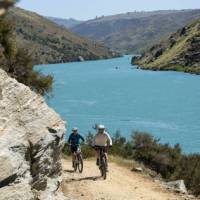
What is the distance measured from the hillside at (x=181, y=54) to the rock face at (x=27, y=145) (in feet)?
419

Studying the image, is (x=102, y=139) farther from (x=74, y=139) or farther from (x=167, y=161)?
(x=167, y=161)

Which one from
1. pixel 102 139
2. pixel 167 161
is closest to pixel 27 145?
pixel 102 139

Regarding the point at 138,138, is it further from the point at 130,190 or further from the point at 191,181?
the point at 130,190

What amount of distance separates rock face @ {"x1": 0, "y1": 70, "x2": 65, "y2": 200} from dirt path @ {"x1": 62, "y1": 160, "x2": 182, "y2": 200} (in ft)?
9.62

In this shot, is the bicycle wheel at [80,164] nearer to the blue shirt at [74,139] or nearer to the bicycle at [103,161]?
the blue shirt at [74,139]

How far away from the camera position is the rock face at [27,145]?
1010 cm

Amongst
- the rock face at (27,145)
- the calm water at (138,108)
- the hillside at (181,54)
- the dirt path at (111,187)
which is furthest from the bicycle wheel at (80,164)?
the hillside at (181,54)

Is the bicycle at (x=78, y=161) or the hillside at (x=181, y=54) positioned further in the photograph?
the hillside at (x=181, y=54)

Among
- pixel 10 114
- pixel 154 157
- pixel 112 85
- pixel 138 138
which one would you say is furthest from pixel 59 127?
pixel 112 85

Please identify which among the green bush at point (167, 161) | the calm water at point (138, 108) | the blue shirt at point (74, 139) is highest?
the blue shirt at point (74, 139)

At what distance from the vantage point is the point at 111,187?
17469 mm

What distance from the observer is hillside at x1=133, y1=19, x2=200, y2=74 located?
496ft

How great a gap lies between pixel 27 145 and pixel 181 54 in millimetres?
153003

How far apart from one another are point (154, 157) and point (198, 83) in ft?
282
